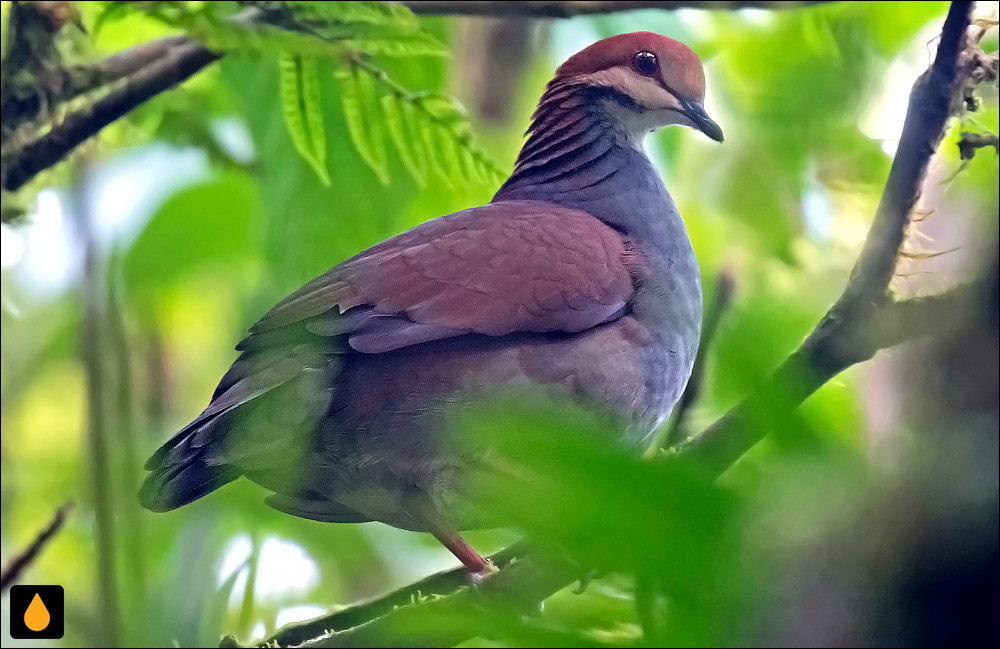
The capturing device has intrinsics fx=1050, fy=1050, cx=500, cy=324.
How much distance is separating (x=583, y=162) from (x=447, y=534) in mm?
587

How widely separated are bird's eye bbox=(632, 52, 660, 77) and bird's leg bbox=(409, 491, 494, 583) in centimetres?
66

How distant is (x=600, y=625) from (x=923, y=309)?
252 millimetres

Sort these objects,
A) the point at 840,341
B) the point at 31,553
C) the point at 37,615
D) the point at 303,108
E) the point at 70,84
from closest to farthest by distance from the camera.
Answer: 1. the point at 840,341
2. the point at 31,553
3. the point at 37,615
4. the point at 303,108
5. the point at 70,84

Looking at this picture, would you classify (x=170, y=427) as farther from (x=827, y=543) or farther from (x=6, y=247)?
(x=827, y=543)

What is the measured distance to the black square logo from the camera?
1150 millimetres

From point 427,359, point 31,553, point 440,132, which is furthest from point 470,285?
point 31,553

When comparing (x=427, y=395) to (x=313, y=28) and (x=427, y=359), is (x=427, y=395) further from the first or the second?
(x=313, y=28)

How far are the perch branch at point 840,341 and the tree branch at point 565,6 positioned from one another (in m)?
0.56

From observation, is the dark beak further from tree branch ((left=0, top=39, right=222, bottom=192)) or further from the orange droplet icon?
the orange droplet icon

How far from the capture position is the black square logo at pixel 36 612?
1.15 m

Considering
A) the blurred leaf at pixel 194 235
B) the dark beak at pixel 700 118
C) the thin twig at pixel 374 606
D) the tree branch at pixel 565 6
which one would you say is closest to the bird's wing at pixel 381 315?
the thin twig at pixel 374 606

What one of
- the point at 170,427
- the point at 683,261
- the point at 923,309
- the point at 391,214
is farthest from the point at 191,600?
the point at 923,309

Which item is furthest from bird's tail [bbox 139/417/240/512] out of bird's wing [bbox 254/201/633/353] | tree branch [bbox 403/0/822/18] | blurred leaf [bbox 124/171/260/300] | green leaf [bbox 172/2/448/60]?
blurred leaf [bbox 124/171/260/300]

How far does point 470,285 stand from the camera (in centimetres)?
115
